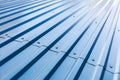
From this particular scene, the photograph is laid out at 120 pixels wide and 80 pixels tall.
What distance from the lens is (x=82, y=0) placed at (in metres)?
5.00

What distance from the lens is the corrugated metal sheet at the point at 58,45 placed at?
5.57 feet

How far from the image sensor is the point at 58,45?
2.18 meters

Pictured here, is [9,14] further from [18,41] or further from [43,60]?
[43,60]

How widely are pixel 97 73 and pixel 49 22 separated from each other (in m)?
1.44

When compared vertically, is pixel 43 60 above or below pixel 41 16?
below

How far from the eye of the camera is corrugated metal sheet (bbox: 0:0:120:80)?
5.57 feet

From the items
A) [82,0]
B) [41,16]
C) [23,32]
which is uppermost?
[82,0]

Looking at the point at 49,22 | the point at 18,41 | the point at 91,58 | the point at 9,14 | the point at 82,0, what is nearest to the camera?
the point at 91,58

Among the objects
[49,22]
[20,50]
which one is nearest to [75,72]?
[20,50]

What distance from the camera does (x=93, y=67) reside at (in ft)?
5.98

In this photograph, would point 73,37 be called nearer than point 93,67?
No

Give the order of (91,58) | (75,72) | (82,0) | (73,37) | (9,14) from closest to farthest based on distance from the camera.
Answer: (75,72), (91,58), (73,37), (9,14), (82,0)

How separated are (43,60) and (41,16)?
1.55 m

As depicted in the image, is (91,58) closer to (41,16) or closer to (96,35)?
(96,35)
